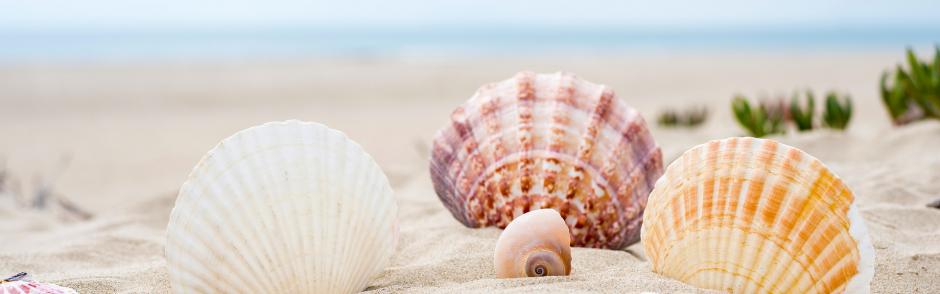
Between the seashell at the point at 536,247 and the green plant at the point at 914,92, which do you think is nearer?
the seashell at the point at 536,247

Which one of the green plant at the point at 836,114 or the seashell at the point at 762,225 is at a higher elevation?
the green plant at the point at 836,114

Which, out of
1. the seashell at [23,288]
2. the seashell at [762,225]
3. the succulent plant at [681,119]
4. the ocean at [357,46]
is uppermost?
the ocean at [357,46]

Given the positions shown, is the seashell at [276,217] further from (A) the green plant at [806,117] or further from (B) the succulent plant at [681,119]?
(B) the succulent plant at [681,119]

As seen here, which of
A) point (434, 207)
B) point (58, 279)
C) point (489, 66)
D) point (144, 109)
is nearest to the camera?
point (58, 279)

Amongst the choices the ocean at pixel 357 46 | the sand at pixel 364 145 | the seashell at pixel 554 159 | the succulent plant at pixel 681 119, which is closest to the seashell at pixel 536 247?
the sand at pixel 364 145

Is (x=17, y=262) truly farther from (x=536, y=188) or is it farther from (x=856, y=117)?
(x=856, y=117)

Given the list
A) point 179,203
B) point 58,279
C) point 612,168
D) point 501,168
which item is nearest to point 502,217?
point 501,168

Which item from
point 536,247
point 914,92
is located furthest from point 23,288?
point 914,92

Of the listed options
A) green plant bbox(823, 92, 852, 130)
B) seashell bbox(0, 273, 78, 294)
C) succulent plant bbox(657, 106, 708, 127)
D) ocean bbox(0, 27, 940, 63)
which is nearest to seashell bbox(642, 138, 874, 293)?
seashell bbox(0, 273, 78, 294)
